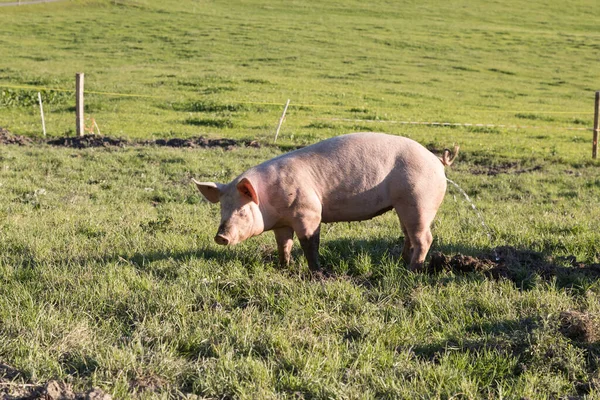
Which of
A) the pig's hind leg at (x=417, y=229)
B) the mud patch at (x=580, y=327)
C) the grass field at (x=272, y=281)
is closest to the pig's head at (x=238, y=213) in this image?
the grass field at (x=272, y=281)

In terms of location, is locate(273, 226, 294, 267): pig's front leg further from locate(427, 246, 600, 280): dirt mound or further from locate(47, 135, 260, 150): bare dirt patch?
locate(47, 135, 260, 150): bare dirt patch

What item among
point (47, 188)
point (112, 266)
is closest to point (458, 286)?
point (112, 266)

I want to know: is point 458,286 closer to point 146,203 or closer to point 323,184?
point 323,184

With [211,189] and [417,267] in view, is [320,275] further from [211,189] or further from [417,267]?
[211,189]

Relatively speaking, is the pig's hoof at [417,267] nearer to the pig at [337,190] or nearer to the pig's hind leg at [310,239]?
the pig at [337,190]

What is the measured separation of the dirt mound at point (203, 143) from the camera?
15.7m

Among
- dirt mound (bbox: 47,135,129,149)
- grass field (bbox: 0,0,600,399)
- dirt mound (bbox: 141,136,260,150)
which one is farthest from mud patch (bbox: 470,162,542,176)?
dirt mound (bbox: 47,135,129,149)

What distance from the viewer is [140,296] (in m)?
5.16

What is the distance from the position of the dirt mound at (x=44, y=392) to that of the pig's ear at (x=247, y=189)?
2.27 metres

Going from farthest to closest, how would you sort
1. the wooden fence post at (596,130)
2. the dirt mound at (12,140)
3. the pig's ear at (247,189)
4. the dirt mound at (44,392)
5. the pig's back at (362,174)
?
the wooden fence post at (596,130) < the dirt mound at (12,140) < the pig's back at (362,174) < the pig's ear at (247,189) < the dirt mound at (44,392)

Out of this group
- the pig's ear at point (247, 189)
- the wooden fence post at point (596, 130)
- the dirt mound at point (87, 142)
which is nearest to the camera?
the pig's ear at point (247, 189)

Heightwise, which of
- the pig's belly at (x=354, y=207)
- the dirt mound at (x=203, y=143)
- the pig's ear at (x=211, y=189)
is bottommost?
the dirt mound at (x=203, y=143)

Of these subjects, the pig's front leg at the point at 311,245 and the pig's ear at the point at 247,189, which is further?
the pig's front leg at the point at 311,245

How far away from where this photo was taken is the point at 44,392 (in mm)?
3619
